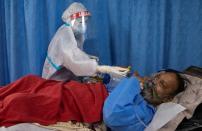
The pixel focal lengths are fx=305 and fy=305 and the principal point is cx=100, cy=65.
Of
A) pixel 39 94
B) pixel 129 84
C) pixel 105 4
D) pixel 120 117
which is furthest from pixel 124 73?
pixel 105 4

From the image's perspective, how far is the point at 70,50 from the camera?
6.39 ft

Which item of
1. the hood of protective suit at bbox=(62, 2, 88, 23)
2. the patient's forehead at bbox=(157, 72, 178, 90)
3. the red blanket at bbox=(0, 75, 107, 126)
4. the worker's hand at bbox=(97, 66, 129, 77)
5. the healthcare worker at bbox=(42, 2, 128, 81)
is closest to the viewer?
the red blanket at bbox=(0, 75, 107, 126)

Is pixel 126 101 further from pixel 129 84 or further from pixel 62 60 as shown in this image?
pixel 62 60

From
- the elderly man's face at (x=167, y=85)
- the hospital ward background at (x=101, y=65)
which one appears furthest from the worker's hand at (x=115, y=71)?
the elderly man's face at (x=167, y=85)

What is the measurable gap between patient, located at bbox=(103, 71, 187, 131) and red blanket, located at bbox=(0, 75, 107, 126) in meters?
0.11

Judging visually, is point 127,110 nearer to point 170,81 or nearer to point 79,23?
point 170,81

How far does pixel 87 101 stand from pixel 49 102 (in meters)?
0.20

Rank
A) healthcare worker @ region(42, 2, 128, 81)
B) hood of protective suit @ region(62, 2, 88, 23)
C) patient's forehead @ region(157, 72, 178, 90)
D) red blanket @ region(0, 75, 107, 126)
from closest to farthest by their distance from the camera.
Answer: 1. red blanket @ region(0, 75, 107, 126)
2. patient's forehead @ region(157, 72, 178, 90)
3. healthcare worker @ region(42, 2, 128, 81)
4. hood of protective suit @ region(62, 2, 88, 23)

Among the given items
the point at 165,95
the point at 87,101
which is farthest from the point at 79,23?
the point at 165,95

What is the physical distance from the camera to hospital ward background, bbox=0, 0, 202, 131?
146 centimetres

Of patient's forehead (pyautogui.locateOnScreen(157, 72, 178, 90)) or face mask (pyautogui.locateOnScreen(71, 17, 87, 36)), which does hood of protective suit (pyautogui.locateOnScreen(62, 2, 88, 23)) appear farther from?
patient's forehead (pyautogui.locateOnScreen(157, 72, 178, 90))

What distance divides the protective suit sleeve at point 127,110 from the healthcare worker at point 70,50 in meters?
0.36

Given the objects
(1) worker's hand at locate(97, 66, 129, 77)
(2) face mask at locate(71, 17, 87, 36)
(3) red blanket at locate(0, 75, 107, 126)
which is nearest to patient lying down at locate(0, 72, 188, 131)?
(3) red blanket at locate(0, 75, 107, 126)

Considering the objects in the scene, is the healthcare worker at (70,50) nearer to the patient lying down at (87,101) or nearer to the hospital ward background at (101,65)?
the hospital ward background at (101,65)
